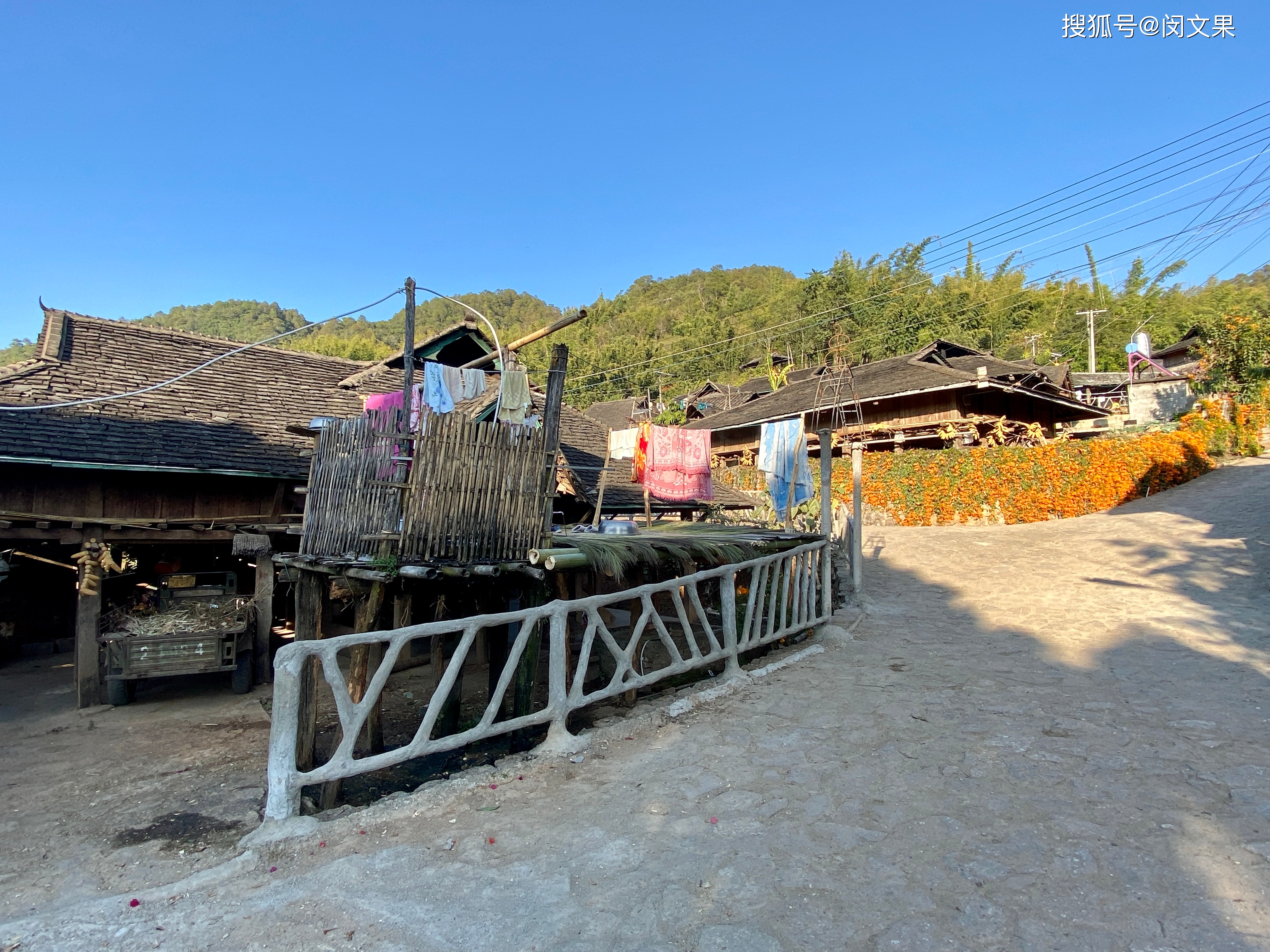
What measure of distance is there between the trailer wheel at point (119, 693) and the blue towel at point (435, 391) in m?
5.55

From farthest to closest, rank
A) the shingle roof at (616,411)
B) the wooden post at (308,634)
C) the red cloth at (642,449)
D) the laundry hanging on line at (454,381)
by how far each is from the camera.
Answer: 1. the shingle roof at (616,411)
2. the red cloth at (642,449)
3. the laundry hanging on line at (454,381)
4. the wooden post at (308,634)

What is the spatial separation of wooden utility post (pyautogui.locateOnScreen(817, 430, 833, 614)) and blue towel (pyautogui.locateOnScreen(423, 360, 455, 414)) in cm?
561

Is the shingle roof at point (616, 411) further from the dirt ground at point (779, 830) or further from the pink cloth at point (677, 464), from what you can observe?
the dirt ground at point (779, 830)

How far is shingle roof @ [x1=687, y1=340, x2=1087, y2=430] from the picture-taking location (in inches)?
912

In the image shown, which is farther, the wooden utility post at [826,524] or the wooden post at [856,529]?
the wooden post at [856,529]

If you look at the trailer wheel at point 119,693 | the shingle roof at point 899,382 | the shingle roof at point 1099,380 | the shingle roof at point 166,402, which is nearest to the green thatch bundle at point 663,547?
the shingle roof at point 166,402

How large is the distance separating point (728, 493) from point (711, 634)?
29.9 feet

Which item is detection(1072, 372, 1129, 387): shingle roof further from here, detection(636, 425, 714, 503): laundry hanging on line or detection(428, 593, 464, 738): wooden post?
detection(428, 593, 464, 738): wooden post

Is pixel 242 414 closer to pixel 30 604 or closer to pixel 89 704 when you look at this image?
pixel 89 704

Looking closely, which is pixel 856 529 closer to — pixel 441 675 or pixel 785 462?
A: pixel 785 462

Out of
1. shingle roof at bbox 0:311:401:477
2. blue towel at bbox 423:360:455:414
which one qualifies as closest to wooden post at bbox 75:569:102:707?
shingle roof at bbox 0:311:401:477

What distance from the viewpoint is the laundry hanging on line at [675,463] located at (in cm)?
1234

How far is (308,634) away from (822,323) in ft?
147

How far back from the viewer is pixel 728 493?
16031 mm
